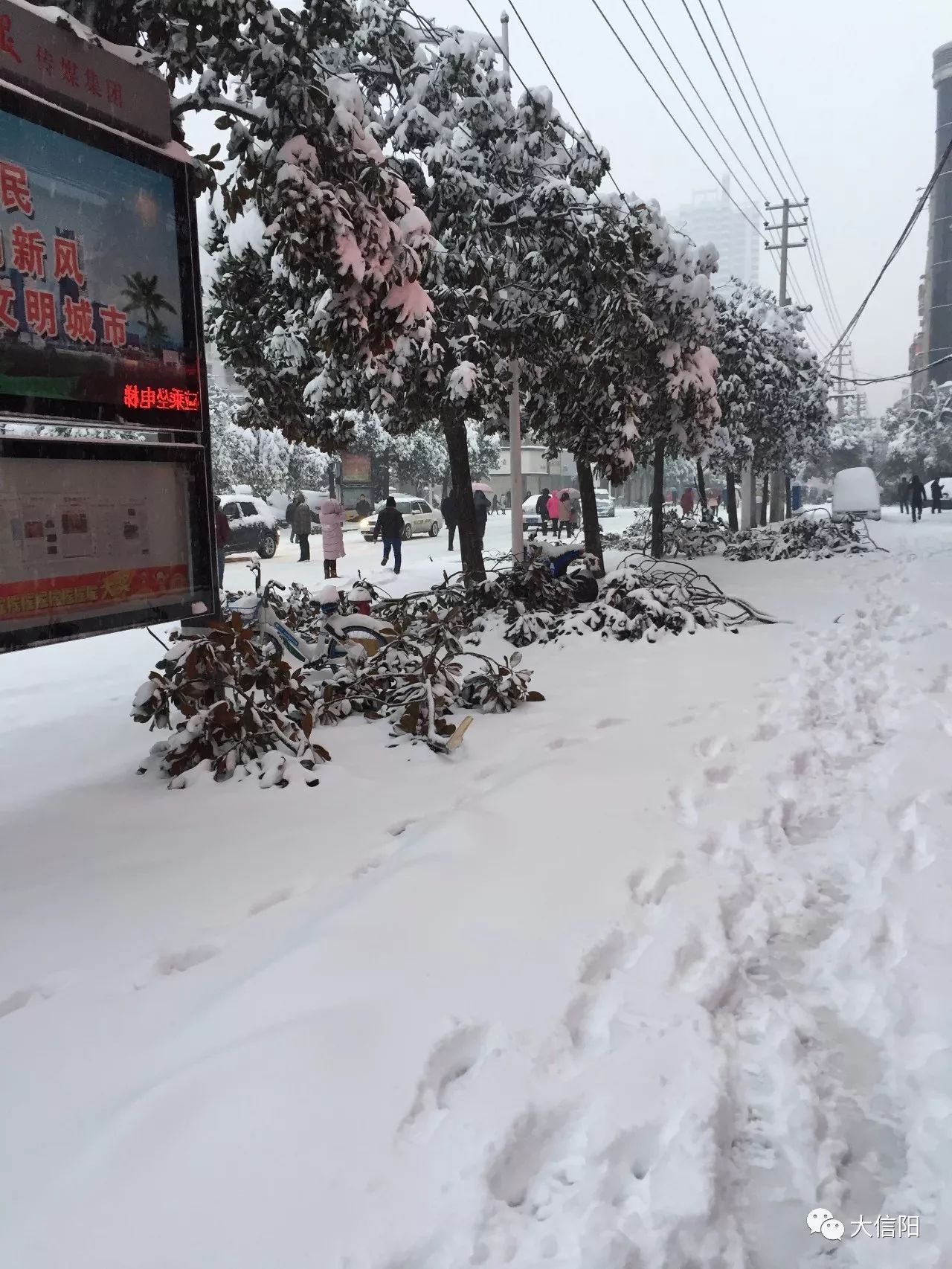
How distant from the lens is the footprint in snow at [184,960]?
2.80 m

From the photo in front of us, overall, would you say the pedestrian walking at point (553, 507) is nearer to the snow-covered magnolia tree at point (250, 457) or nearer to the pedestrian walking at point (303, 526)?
the pedestrian walking at point (303, 526)

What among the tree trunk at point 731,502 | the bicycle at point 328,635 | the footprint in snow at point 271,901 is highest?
the tree trunk at point 731,502

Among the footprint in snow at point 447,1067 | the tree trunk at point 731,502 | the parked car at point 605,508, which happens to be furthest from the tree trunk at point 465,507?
the parked car at point 605,508

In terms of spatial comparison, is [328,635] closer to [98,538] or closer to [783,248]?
[98,538]

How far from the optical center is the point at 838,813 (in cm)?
416

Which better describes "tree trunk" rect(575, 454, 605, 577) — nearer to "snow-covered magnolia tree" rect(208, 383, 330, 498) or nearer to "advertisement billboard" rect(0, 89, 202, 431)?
"advertisement billboard" rect(0, 89, 202, 431)

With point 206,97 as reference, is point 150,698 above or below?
below

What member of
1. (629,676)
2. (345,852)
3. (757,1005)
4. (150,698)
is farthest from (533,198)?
(757,1005)

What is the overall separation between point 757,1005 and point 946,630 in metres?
7.26

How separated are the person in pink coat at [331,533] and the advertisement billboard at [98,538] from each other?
12.9 m

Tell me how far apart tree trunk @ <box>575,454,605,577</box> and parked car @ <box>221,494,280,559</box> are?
943cm

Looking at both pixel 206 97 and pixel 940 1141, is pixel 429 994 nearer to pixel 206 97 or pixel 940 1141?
pixel 940 1141

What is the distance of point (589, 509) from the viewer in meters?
15.1

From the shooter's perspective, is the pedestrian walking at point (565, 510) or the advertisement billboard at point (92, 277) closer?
the advertisement billboard at point (92, 277)
